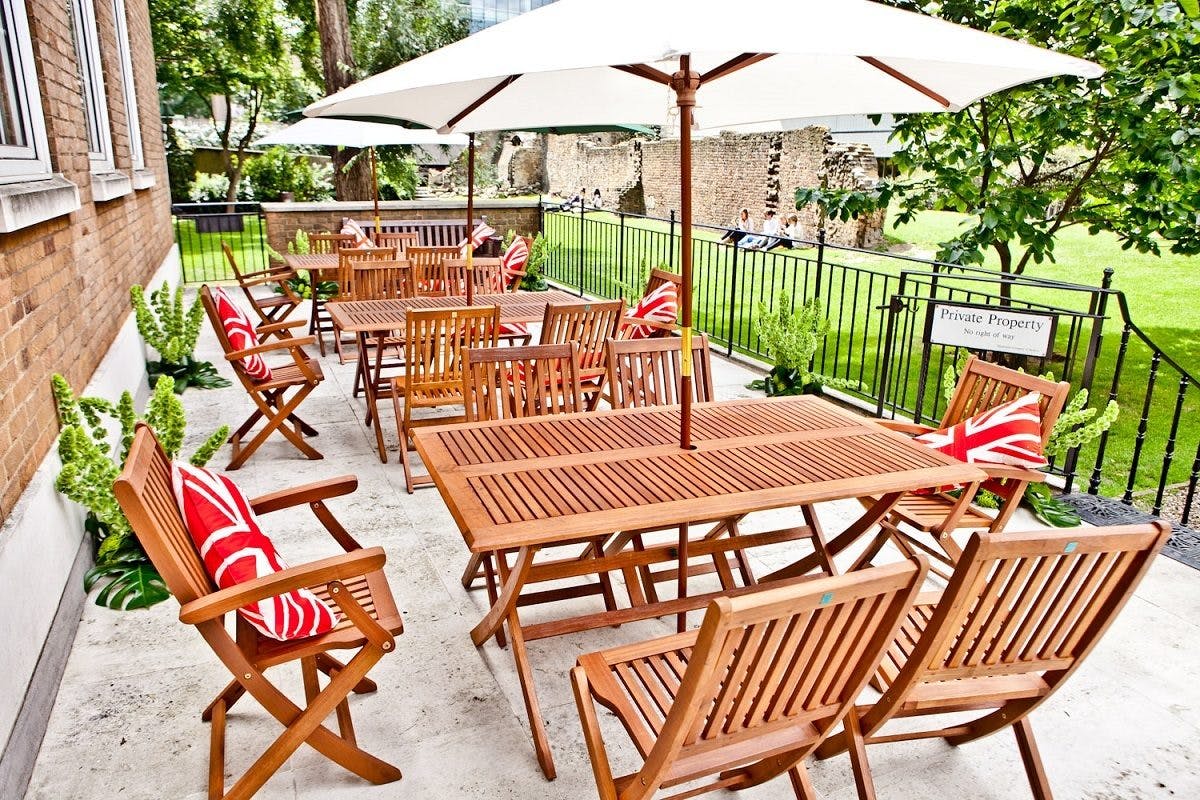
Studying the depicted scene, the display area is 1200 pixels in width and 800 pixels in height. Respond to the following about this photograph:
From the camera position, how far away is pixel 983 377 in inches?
144

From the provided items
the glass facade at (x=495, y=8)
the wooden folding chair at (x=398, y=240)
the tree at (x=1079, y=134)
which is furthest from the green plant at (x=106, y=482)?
the glass facade at (x=495, y=8)

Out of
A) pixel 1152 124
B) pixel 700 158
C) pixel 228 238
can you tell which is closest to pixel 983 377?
pixel 1152 124

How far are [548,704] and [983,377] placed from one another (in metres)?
2.38

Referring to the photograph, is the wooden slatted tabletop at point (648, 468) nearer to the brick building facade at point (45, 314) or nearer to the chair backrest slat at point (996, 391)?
the chair backrest slat at point (996, 391)

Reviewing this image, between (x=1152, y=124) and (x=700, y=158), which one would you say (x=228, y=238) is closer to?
(x=700, y=158)

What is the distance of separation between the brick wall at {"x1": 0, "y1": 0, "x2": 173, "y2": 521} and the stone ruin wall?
523 inches

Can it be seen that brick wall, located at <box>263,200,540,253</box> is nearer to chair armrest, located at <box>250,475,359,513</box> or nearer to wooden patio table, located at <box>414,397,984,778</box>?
wooden patio table, located at <box>414,397,984,778</box>

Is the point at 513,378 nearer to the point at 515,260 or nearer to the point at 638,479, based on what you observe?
the point at 638,479

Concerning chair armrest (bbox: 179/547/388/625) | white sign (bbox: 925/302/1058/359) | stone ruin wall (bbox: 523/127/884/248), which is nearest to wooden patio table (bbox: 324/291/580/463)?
white sign (bbox: 925/302/1058/359)

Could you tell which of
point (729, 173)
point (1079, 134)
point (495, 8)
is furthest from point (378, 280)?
point (495, 8)

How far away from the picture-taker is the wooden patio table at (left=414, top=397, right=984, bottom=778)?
2.34m

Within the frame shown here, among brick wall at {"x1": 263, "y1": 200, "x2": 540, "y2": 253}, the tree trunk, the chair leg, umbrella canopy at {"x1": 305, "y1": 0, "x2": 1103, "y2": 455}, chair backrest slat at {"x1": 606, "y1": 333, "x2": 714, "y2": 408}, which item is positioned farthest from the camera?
the tree trunk

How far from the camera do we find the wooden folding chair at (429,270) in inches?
299

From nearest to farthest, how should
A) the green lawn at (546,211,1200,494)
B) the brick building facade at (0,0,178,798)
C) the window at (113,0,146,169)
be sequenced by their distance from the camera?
the brick building facade at (0,0,178,798), the green lawn at (546,211,1200,494), the window at (113,0,146,169)
